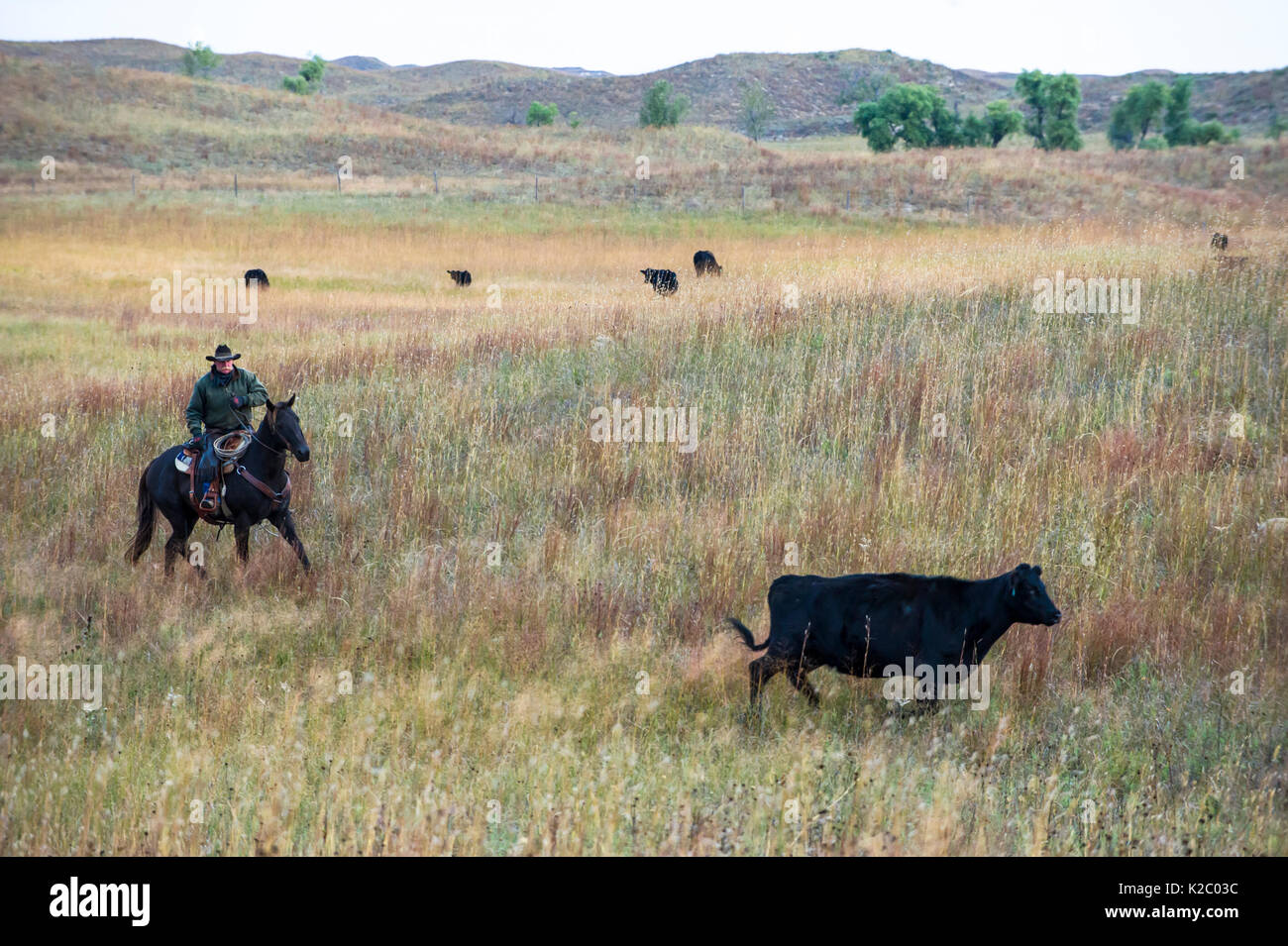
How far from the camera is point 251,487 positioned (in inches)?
303

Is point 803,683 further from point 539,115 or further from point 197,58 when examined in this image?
point 197,58

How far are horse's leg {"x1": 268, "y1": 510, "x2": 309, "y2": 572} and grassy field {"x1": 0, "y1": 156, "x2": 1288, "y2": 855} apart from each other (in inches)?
6.0

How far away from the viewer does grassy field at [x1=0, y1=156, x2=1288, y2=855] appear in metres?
4.63

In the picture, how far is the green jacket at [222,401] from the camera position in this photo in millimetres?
8023

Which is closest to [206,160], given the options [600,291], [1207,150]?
[600,291]

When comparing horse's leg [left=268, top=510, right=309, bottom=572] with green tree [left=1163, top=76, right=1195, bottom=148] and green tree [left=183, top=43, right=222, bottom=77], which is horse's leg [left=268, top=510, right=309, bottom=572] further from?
green tree [left=183, top=43, right=222, bottom=77]

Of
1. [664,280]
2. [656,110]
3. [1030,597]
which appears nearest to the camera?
[1030,597]

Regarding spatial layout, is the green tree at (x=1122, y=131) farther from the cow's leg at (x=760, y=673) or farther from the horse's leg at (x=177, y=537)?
the cow's leg at (x=760, y=673)

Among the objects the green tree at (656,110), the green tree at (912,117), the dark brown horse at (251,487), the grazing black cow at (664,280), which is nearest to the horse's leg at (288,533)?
the dark brown horse at (251,487)

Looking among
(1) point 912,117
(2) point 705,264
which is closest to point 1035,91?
(1) point 912,117

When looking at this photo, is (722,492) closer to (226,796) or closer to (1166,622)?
(1166,622)

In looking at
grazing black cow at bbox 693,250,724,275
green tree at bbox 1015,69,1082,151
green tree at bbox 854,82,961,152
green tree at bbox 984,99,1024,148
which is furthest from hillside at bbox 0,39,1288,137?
grazing black cow at bbox 693,250,724,275

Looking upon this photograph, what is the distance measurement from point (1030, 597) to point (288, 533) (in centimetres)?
558

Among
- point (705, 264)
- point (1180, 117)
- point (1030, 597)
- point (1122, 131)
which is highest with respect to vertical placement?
point (1122, 131)
